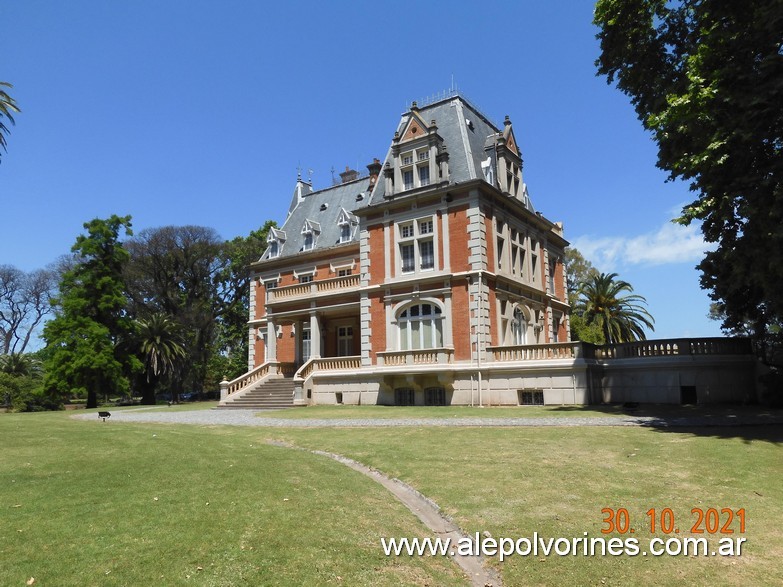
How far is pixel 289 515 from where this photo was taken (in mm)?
7160

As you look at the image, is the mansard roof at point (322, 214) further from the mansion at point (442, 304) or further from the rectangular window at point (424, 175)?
the rectangular window at point (424, 175)

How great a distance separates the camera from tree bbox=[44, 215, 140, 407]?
3891 centimetres

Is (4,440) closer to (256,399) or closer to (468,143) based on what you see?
(256,399)

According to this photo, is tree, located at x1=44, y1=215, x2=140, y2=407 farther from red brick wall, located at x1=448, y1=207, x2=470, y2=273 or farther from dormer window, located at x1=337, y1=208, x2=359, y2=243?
red brick wall, located at x1=448, y1=207, x2=470, y2=273

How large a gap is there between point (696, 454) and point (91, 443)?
12775 mm

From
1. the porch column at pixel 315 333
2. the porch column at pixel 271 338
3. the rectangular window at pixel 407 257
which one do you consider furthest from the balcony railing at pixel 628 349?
the porch column at pixel 271 338

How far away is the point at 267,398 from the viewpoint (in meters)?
30.5

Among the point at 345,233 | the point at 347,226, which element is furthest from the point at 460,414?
the point at 347,226

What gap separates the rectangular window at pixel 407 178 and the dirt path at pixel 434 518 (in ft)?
67.0

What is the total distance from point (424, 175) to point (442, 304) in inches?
286

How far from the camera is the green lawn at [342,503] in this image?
18.7 ft

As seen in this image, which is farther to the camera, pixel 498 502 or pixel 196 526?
pixel 498 502

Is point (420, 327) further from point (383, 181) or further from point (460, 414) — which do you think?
point (383, 181)

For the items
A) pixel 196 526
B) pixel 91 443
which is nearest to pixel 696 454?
pixel 196 526
